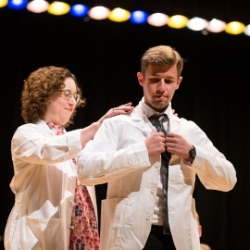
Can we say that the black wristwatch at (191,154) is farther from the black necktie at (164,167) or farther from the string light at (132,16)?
the string light at (132,16)

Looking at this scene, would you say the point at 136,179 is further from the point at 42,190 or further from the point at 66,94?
the point at 66,94

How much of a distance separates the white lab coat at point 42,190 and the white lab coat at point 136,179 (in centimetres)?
47

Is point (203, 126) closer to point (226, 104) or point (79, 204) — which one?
point (226, 104)

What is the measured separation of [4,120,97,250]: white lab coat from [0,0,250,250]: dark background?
1.76m

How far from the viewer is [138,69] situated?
4.49 metres

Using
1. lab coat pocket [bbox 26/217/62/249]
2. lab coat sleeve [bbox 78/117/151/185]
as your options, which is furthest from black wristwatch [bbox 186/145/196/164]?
lab coat pocket [bbox 26/217/62/249]

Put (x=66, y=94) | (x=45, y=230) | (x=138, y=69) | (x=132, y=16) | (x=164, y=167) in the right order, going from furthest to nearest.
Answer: (x=138, y=69)
(x=132, y=16)
(x=66, y=94)
(x=45, y=230)
(x=164, y=167)

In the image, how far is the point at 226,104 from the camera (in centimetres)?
471

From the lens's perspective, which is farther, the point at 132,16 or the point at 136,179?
the point at 132,16

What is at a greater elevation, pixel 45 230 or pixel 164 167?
pixel 164 167

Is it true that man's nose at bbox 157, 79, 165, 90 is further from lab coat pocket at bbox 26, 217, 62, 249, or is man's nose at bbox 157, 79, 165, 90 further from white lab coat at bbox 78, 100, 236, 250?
lab coat pocket at bbox 26, 217, 62, 249

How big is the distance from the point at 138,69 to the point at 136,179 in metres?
2.76

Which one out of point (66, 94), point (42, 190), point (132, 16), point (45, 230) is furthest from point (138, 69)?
point (45, 230)

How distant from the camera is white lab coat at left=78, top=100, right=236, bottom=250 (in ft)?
5.75
